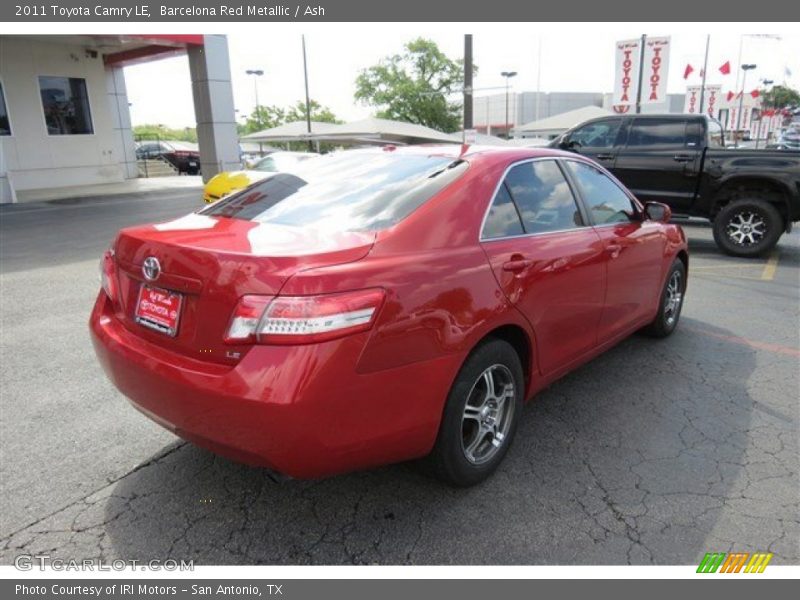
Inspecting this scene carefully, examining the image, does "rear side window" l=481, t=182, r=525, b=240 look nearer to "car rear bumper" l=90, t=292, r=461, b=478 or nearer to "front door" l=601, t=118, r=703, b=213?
"car rear bumper" l=90, t=292, r=461, b=478

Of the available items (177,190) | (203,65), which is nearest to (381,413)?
(203,65)

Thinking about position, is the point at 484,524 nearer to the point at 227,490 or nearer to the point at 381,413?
the point at 381,413

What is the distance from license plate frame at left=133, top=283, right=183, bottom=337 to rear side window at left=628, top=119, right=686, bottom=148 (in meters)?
9.04

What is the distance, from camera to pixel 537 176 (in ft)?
11.6

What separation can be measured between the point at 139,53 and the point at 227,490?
66.0 ft

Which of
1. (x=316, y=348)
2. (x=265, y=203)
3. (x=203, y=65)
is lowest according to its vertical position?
(x=316, y=348)

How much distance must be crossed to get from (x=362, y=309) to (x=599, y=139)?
30.2ft

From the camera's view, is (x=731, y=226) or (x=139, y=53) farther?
(x=139, y=53)

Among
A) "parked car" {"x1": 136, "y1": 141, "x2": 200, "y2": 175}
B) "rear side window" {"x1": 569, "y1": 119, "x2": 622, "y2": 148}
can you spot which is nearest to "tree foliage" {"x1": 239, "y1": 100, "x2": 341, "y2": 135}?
"parked car" {"x1": 136, "y1": 141, "x2": 200, "y2": 175}

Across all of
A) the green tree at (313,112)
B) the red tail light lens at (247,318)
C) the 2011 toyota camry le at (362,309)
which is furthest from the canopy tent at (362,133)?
the green tree at (313,112)

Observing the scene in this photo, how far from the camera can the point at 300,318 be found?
221cm

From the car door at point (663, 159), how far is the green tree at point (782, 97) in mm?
66028

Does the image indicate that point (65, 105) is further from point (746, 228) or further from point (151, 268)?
point (151, 268)

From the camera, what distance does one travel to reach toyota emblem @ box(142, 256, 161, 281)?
2.54 metres
